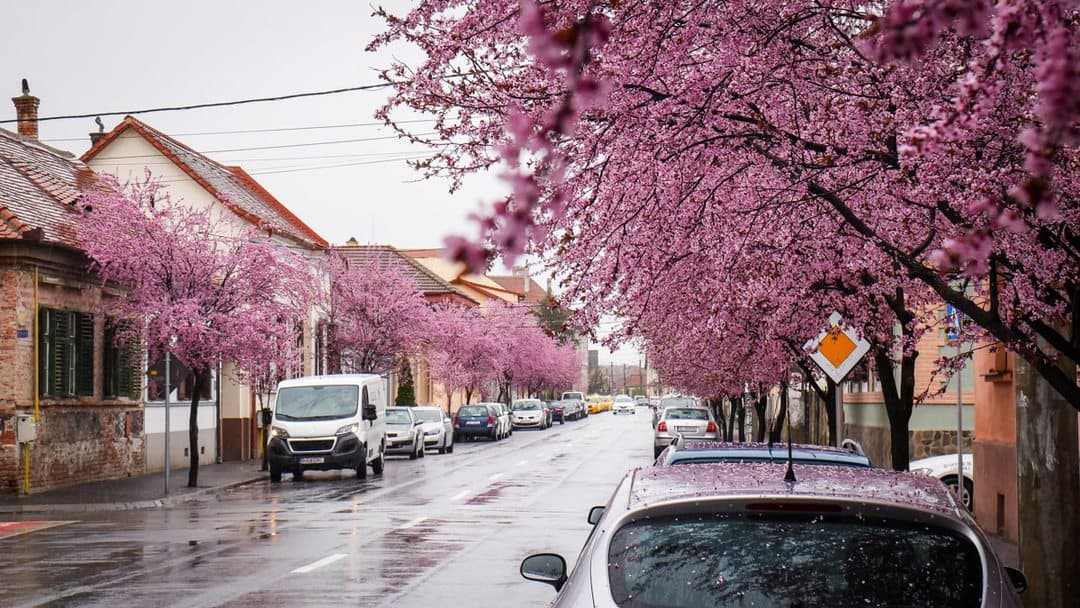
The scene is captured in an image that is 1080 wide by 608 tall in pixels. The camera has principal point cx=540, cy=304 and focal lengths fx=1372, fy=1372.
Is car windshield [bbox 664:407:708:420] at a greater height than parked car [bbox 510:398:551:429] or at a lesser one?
greater

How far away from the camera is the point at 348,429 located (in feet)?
98.2

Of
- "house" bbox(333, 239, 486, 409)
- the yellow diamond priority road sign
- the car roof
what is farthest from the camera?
"house" bbox(333, 239, 486, 409)

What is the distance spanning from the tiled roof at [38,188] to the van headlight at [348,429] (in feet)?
22.0

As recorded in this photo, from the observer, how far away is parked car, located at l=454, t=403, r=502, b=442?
56.5m

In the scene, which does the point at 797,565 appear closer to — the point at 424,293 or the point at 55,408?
the point at 55,408

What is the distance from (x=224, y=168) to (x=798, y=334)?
36290mm

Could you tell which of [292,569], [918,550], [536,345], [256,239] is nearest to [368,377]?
[256,239]

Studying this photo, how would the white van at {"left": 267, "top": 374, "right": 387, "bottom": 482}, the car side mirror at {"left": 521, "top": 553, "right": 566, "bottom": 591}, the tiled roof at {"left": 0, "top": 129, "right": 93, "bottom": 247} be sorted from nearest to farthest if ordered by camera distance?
the car side mirror at {"left": 521, "top": 553, "right": 566, "bottom": 591}
the tiled roof at {"left": 0, "top": 129, "right": 93, "bottom": 247}
the white van at {"left": 267, "top": 374, "right": 387, "bottom": 482}

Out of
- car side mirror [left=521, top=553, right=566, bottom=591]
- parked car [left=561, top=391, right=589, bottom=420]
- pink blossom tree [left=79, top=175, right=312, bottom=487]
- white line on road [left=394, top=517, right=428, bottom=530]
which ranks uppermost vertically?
pink blossom tree [left=79, top=175, right=312, bottom=487]

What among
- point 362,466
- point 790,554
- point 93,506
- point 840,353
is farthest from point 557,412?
point 790,554

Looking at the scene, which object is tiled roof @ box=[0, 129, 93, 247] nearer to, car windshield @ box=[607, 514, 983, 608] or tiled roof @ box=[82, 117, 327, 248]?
tiled roof @ box=[82, 117, 327, 248]

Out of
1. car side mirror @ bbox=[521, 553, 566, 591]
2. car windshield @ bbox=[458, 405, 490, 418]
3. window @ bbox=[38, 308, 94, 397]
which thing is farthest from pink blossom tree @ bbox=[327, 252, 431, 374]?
car side mirror @ bbox=[521, 553, 566, 591]

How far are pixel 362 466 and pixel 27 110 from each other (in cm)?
1761

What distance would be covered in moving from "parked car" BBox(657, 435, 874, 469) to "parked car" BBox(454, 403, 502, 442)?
47.5m
